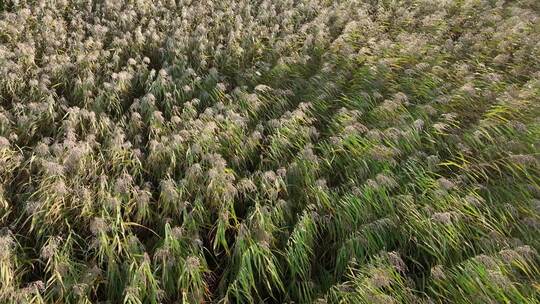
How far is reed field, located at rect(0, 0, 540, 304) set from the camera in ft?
12.4

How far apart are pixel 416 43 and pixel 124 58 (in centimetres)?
425

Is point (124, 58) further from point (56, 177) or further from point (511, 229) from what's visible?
point (511, 229)

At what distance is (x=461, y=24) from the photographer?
8.49m

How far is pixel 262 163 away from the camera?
5.04 meters

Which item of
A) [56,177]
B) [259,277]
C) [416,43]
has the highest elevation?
[416,43]

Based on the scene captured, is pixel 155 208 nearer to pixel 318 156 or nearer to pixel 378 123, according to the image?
pixel 318 156

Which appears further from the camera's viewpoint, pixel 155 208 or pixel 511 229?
pixel 155 208

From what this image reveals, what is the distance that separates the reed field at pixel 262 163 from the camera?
3.77m

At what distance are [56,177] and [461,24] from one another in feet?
23.6

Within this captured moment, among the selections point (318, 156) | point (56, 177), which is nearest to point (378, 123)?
point (318, 156)

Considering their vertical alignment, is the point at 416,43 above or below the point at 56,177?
above

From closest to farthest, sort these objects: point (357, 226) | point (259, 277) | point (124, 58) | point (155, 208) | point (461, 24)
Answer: point (259, 277) → point (357, 226) → point (155, 208) → point (124, 58) → point (461, 24)

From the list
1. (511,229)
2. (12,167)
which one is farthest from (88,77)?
(511,229)

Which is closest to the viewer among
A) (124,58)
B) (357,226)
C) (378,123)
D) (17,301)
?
(17,301)
